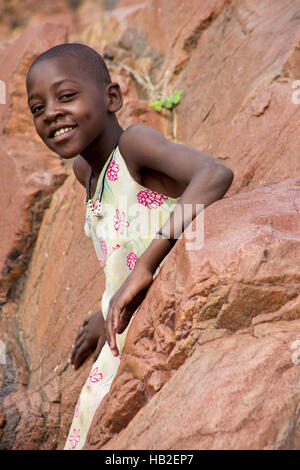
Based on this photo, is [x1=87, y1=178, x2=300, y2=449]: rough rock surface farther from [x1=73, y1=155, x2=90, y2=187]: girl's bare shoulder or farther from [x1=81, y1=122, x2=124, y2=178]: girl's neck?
[x1=73, y1=155, x2=90, y2=187]: girl's bare shoulder

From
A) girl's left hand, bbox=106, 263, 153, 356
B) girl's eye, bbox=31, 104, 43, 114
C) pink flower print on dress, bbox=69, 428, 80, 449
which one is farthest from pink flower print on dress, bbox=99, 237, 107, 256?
pink flower print on dress, bbox=69, 428, 80, 449

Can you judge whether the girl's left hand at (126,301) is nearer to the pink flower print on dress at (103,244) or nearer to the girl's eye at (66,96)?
the pink flower print on dress at (103,244)

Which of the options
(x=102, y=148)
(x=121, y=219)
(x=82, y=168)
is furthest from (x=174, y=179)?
(x=82, y=168)

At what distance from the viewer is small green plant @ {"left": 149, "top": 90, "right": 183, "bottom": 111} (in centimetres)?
445

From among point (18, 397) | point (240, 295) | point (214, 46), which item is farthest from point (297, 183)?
point (214, 46)

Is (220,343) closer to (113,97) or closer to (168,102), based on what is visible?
(113,97)

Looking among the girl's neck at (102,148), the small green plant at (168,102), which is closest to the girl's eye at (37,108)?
the girl's neck at (102,148)

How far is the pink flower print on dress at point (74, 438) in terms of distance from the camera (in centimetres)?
247

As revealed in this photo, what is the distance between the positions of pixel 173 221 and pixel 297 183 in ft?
1.76

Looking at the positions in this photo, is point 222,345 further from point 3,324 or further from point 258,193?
point 3,324

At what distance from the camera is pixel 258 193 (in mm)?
2402

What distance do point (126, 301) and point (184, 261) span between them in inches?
11.7

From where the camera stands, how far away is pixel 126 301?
2.24m

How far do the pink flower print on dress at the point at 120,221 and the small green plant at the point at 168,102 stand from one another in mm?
1890
